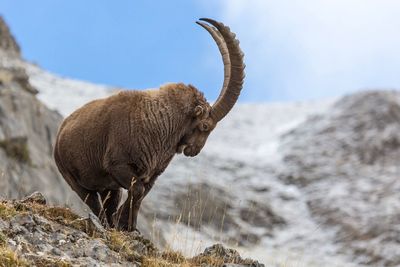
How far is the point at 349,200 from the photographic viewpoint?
2859 centimetres

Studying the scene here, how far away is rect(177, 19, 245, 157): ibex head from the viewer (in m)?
9.12

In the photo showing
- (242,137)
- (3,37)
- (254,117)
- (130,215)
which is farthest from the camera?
(254,117)

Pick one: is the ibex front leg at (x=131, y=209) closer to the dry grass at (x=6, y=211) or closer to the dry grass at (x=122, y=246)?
the dry grass at (x=122, y=246)

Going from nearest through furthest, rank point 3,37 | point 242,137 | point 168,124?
point 168,124 < point 3,37 < point 242,137

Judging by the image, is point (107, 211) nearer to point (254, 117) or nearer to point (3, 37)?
point (3, 37)

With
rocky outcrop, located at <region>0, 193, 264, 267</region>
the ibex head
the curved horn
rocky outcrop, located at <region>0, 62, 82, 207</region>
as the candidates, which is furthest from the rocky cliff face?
rocky outcrop, located at <region>0, 193, 264, 267</region>

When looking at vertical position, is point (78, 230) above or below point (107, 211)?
below

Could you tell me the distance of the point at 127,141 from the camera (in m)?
8.59

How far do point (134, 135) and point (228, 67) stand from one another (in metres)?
1.53

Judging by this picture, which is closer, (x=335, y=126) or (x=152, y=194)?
(x=152, y=194)

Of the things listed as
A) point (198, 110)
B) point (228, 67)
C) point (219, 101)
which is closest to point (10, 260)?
point (198, 110)

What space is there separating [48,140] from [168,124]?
49.0 feet

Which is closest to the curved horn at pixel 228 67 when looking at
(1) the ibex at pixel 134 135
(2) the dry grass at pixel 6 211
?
(1) the ibex at pixel 134 135

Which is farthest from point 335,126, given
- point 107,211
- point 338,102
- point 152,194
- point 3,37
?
point 107,211
